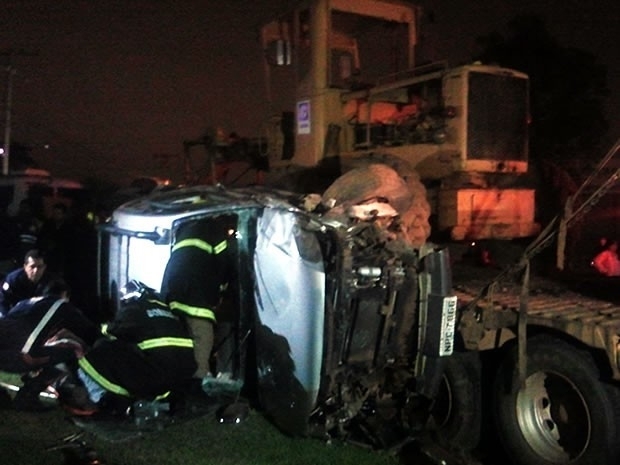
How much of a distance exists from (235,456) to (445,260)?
6.01 feet

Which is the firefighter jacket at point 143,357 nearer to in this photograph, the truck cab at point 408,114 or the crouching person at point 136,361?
the crouching person at point 136,361

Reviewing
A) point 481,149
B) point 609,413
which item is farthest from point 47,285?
point 609,413

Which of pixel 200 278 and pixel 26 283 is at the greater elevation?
pixel 200 278

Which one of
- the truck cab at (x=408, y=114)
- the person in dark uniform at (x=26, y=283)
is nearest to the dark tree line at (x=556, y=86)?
the truck cab at (x=408, y=114)

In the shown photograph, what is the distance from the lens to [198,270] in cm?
534

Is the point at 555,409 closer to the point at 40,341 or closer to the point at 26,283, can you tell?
the point at 40,341

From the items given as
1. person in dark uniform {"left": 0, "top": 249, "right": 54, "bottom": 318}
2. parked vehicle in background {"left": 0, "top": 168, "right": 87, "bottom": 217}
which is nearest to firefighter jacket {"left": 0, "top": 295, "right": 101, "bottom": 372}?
person in dark uniform {"left": 0, "top": 249, "right": 54, "bottom": 318}

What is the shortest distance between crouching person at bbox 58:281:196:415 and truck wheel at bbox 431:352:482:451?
5.73 feet

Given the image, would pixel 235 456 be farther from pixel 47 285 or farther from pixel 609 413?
pixel 47 285

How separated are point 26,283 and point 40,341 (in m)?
1.50

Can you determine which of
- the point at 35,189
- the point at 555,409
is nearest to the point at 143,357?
the point at 555,409

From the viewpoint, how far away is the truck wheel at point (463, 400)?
538 cm

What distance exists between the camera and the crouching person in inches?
199

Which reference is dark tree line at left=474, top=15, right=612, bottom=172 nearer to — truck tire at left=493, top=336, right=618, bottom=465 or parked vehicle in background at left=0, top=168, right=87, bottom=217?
parked vehicle in background at left=0, top=168, right=87, bottom=217
